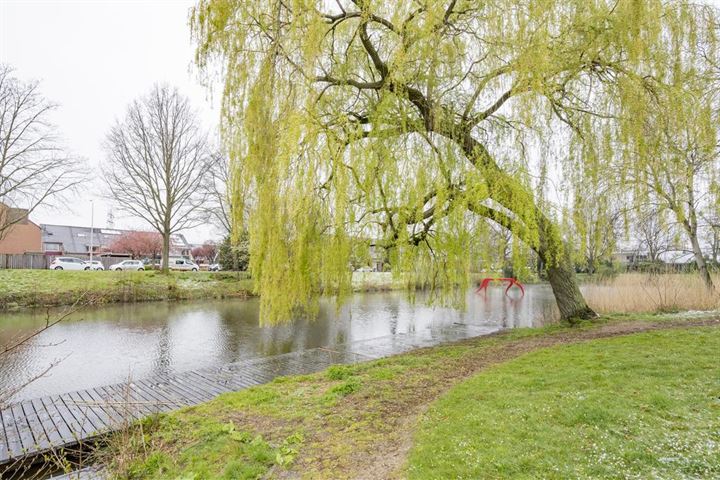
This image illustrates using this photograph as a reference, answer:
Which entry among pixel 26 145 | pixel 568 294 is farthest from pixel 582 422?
pixel 26 145

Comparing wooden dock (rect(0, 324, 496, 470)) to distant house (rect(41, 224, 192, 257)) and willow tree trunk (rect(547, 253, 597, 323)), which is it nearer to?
willow tree trunk (rect(547, 253, 597, 323))

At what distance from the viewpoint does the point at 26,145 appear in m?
16.7

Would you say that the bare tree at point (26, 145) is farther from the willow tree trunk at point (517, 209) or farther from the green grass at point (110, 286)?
the willow tree trunk at point (517, 209)

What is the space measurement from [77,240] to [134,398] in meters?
45.3

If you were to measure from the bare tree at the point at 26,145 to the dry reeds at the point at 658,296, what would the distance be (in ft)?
70.9

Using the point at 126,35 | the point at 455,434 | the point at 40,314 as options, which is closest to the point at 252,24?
the point at 455,434

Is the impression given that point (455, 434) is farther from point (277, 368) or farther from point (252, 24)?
point (252, 24)

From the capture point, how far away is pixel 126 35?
10070 millimetres

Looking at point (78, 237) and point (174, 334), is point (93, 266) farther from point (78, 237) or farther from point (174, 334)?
point (174, 334)

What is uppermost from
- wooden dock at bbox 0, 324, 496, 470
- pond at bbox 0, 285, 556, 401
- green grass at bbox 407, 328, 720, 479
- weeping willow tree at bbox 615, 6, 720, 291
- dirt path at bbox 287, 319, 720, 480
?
weeping willow tree at bbox 615, 6, 720, 291

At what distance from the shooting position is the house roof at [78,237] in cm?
3997

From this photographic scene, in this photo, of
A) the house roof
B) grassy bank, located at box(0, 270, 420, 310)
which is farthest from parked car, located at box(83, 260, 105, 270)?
the house roof

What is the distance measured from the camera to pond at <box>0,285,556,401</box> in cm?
724

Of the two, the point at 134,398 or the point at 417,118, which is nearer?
the point at 134,398
